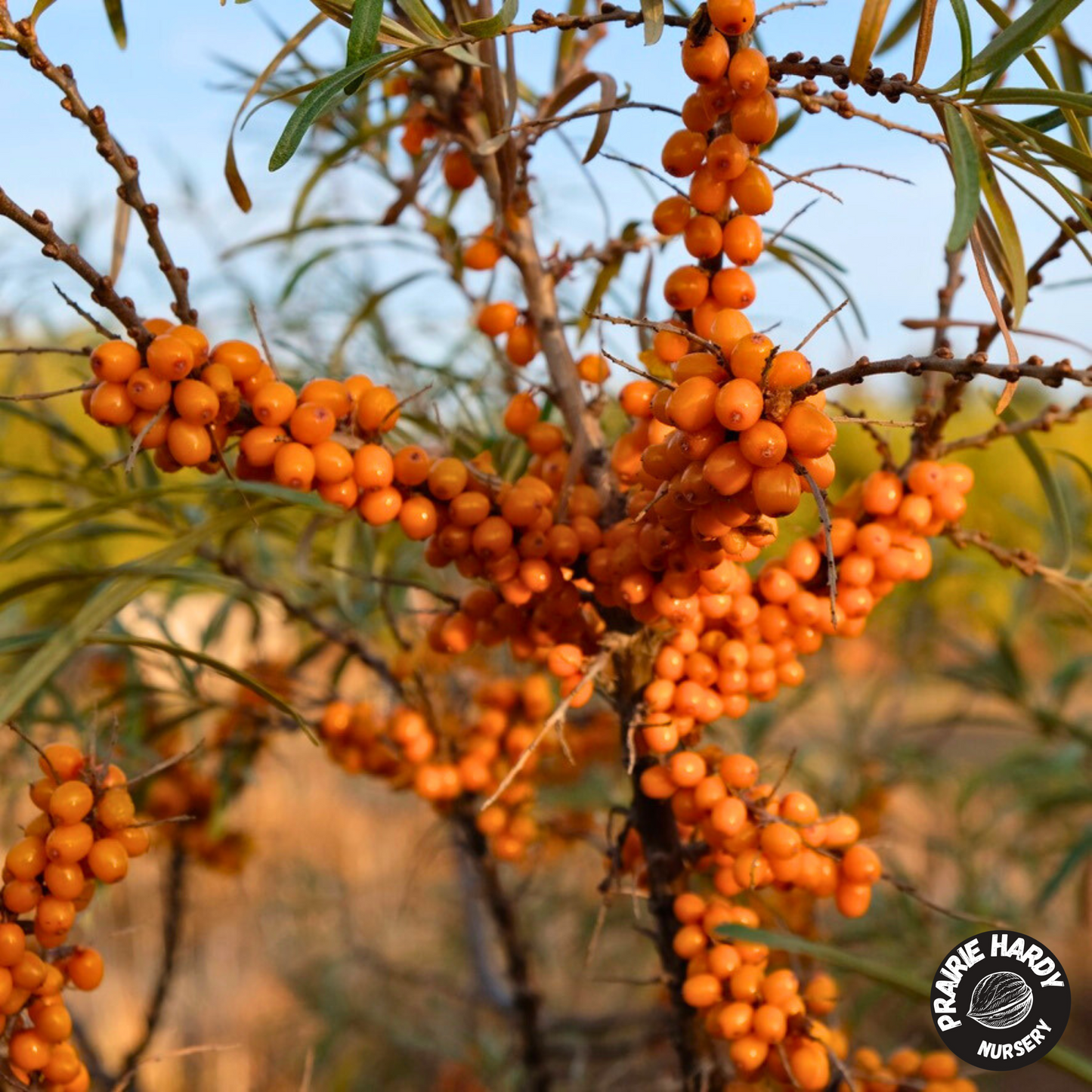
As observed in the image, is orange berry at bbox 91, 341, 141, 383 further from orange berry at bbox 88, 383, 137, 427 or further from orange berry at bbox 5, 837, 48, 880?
orange berry at bbox 5, 837, 48, 880

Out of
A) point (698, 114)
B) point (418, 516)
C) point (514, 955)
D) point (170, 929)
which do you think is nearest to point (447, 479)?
point (418, 516)

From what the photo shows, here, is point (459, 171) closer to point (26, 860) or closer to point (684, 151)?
point (684, 151)

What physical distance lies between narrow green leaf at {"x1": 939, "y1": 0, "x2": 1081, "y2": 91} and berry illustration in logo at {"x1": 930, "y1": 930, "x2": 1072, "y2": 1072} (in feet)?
1.53

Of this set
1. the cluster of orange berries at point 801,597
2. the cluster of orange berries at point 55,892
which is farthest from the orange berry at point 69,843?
the cluster of orange berries at point 801,597

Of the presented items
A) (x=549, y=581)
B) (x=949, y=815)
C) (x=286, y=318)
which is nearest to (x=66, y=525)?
(x=549, y=581)

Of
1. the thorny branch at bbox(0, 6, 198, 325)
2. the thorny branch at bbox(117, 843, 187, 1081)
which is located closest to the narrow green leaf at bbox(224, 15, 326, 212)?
the thorny branch at bbox(0, 6, 198, 325)

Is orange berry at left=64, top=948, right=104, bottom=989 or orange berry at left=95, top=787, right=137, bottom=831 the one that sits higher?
orange berry at left=95, top=787, right=137, bottom=831

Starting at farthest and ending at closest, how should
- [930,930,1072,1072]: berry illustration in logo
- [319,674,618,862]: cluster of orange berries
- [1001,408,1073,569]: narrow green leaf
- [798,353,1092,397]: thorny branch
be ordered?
1. [319,674,618,862]: cluster of orange berries
2. [1001,408,1073,569]: narrow green leaf
3. [930,930,1072,1072]: berry illustration in logo
4. [798,353,1092,397]: thorny branch

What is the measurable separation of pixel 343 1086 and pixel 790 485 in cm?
101

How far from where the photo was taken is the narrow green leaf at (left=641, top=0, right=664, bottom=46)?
0.44 m

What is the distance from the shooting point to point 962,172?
40cm

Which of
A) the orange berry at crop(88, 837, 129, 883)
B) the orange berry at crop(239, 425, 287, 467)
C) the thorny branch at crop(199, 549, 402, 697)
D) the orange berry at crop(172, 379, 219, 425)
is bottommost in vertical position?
the orange berry at crop(88, 837, 129, 883)

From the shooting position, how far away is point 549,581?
0.55 meters

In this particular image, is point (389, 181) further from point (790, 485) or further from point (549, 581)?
point (790, 485)
